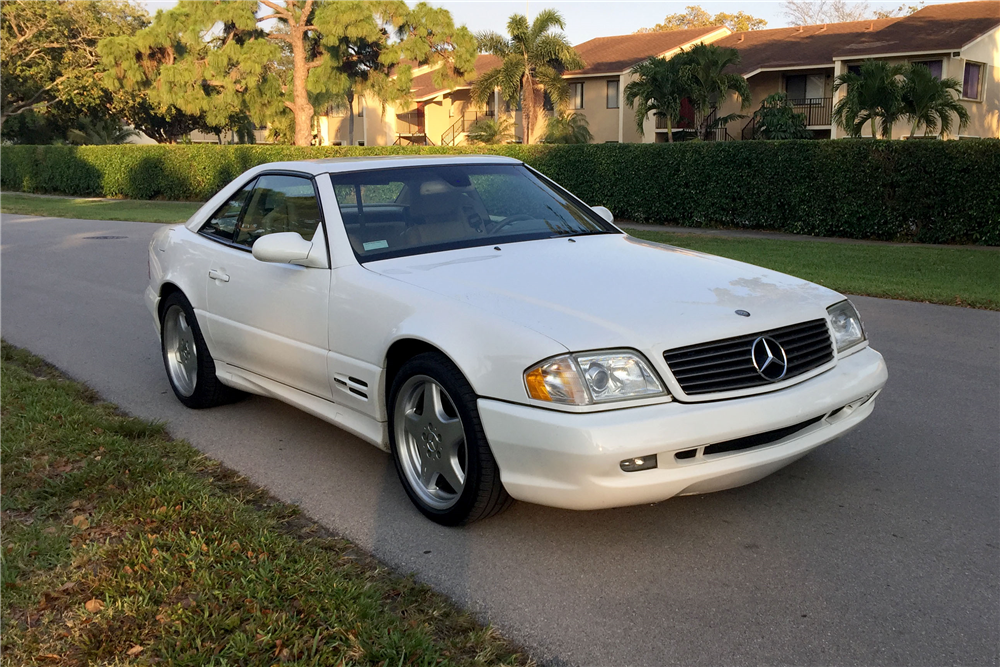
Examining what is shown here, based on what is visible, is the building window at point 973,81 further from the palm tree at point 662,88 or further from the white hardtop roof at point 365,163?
the white hardtop roof at point 365,163

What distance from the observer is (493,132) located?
4084 cm

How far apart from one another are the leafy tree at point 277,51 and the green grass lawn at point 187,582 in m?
32.1

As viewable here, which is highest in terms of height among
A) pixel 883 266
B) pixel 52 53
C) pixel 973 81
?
pixel 52 53

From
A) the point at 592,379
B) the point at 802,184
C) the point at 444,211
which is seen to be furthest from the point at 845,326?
the point at 802,184

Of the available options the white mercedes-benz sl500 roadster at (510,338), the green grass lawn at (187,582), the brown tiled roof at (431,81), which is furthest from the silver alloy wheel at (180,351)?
the brown tiled roof at (431,81)

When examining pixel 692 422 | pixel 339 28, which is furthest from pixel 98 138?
pixel 692 422

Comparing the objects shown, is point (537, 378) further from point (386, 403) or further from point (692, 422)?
point (386, 403)

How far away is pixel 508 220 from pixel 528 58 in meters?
38.0

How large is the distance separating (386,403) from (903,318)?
6030 mm

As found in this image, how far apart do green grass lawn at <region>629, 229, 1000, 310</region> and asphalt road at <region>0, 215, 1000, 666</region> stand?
396 cm

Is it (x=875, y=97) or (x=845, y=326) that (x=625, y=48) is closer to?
(x=875, y=97)

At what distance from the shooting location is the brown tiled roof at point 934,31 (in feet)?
109

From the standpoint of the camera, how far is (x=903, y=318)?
8.67 meters

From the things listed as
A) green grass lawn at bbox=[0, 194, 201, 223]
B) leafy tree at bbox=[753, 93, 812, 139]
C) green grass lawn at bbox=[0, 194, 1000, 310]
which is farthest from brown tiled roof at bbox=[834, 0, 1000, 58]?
green grass lawn at bbox=[0, 194, 201, 223]
